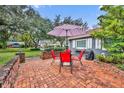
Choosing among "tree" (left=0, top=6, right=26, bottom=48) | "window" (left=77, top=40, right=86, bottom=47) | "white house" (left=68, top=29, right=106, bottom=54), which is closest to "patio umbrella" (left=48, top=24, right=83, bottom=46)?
"white house" (left=68, top=29, right=106, bottom=54)

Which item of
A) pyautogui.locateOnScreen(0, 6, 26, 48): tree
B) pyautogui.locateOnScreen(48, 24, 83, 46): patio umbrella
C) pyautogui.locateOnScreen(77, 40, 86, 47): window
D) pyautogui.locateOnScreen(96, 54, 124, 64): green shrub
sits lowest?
pyautogui.locateOnScreen(96, 54, 124, 64): green shrub

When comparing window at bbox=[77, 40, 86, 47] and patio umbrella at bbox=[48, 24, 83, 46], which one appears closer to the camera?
patio umbrella at bbox=[48, 24, 83, 46]

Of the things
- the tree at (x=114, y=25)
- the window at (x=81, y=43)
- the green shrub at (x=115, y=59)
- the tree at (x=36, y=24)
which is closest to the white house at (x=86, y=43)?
the window at (x=81, y=43)

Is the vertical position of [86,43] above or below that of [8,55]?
above

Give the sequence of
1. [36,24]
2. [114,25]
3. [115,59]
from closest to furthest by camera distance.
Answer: [114,25]
[115,59]
[36,24]

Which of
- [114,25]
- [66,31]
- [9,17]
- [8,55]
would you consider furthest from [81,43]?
[114,25]

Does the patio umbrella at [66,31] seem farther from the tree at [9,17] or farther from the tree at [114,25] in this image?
the tree at [9,17]

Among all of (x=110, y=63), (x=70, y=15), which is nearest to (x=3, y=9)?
(x=110, y=63)

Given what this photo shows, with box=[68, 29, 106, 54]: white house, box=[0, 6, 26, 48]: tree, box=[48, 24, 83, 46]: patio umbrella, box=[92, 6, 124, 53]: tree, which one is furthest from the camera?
box=[0, 6, 26, 48]: tree

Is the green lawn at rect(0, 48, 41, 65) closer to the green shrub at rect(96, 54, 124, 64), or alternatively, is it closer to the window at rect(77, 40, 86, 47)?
the window at rect(77, 40, 86, 47)

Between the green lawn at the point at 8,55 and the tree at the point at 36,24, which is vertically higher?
the tree at the point at 36,24

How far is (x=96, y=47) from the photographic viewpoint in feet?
46.5

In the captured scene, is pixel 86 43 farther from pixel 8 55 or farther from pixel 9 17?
pixel 8 55
